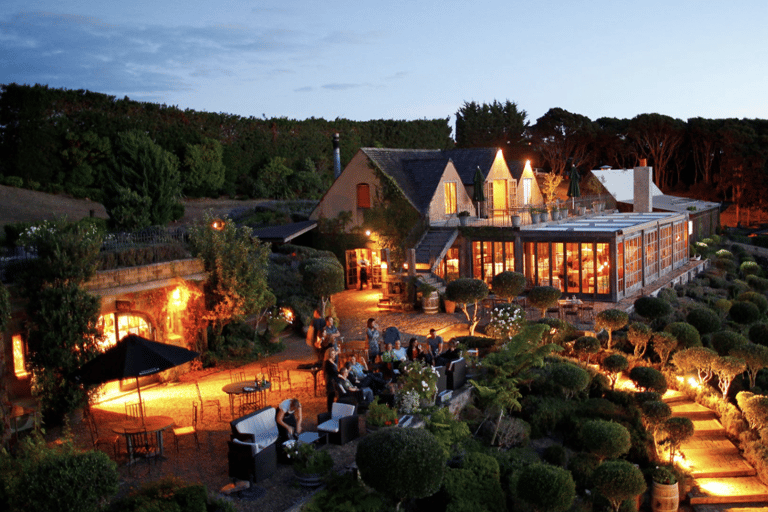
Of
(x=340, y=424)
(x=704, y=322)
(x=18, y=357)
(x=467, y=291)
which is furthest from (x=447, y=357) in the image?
(x=704, y=322)

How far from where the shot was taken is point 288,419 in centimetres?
1184

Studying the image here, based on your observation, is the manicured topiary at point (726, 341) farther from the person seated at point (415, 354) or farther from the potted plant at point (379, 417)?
the potted plant at point (379, 417)

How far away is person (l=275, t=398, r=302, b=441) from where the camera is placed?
1148 centimetres

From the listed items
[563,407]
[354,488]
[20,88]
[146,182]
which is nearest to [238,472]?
[354,488]

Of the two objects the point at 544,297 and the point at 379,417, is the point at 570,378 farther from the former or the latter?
the point at 379,417

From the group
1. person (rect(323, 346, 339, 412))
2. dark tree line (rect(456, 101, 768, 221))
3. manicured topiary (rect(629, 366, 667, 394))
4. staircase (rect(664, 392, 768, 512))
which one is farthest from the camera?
dark tree line (rect(456, 101, 768, 221))

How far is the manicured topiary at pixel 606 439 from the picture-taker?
45.1 ft

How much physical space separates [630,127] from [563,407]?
168 feet

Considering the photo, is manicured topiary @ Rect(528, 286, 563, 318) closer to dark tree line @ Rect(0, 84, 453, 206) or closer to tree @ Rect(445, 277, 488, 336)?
tree @ Rect(445, 277, 488, 336)

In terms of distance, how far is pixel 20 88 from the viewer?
3488 centimetres

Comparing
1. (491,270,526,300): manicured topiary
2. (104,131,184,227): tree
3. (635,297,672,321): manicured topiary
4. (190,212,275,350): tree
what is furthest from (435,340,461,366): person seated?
(104,131,184,227): tree

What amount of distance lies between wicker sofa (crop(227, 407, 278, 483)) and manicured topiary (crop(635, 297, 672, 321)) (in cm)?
1435

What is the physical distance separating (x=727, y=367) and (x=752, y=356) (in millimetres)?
1313

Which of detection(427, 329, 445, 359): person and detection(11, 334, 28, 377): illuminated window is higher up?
detection(11, 334, 28, 377): illuminated window
